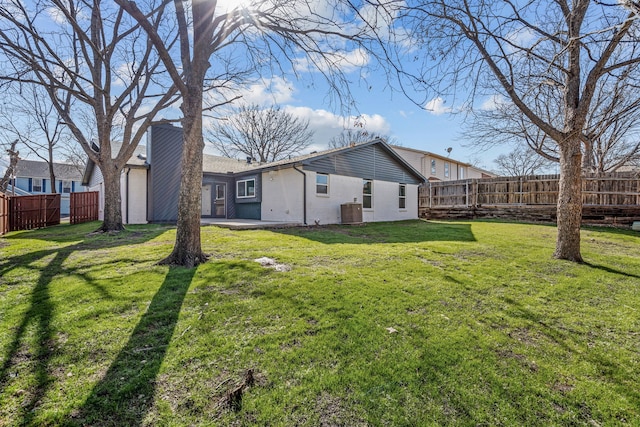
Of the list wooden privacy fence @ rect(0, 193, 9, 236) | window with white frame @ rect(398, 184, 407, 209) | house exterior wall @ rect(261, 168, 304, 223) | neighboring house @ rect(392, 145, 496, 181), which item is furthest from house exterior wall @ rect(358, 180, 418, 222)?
wooden privacy fence @ rect(0, 193, 9, 236)

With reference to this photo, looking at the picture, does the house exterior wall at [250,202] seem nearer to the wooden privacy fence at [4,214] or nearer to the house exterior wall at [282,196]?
the house exterior wall at [282,196]

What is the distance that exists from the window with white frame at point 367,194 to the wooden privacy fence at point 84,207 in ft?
49.1

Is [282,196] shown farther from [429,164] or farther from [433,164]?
[433,164]

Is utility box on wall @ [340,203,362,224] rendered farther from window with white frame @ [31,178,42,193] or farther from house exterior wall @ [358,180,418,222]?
window with white frame @ [31,178,42,193]

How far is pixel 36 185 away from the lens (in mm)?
31422

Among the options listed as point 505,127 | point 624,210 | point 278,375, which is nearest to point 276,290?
point 278,375

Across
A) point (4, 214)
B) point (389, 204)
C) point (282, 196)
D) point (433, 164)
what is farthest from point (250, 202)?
point (433, 164)

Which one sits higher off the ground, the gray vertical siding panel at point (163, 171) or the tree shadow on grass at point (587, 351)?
the gray vertical siding panel at point (163, 171)

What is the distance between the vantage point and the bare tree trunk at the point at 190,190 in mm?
5215

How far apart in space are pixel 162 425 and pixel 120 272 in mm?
3722

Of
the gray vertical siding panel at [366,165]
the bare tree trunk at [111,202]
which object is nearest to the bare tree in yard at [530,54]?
the gray vertical siding panel at [366,165]

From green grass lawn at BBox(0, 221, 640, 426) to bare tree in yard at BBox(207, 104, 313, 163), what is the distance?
23897 millimetres

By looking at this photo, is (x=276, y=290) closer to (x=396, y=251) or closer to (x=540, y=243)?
(x=396, y=251)

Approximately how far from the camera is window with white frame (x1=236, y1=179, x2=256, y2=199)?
14.7 metres
